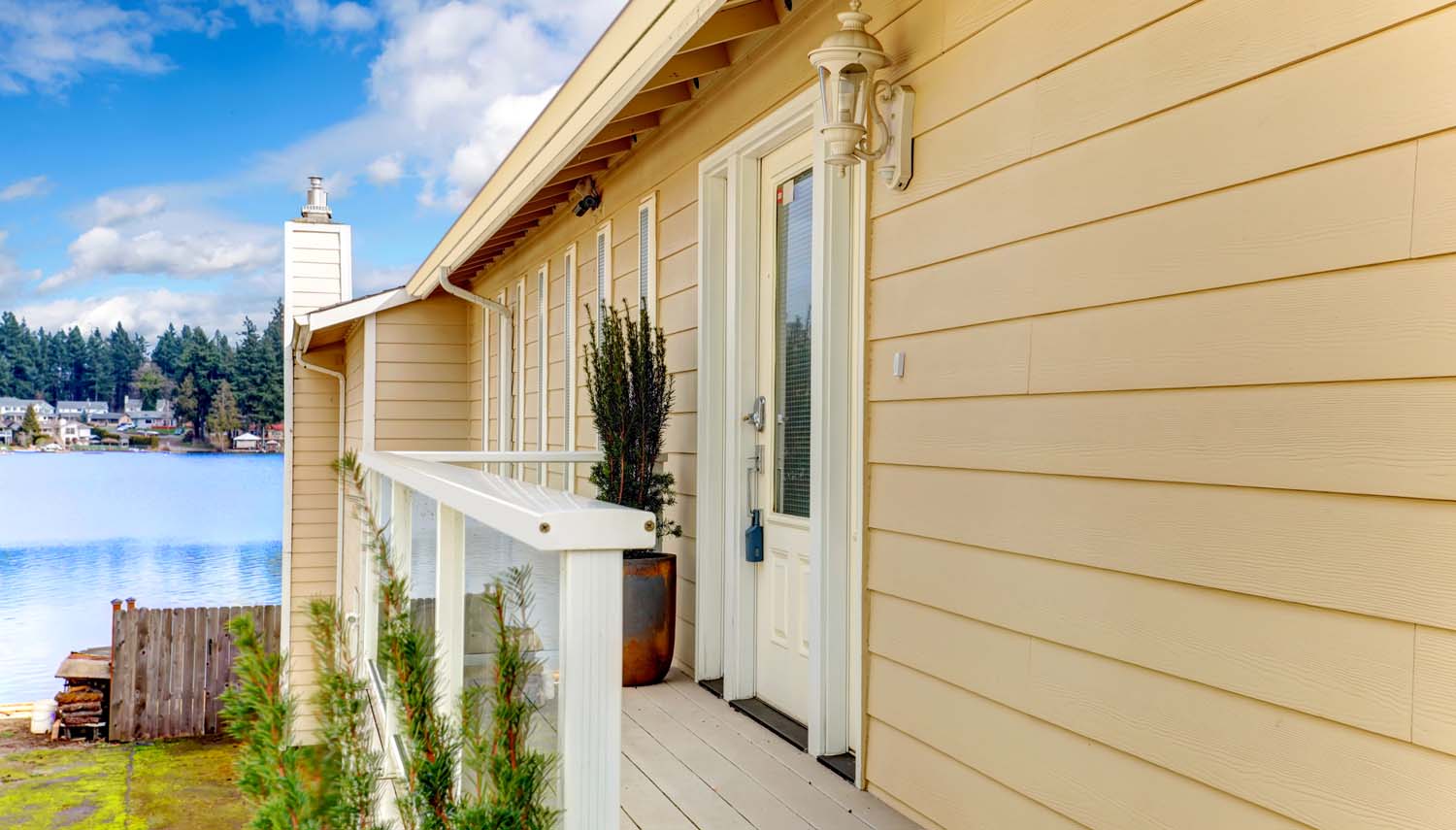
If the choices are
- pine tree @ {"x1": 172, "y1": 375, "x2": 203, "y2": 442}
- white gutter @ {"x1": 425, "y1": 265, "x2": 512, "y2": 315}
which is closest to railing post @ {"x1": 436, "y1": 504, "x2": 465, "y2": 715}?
white gutter @ {"x1": 425, "y1": 265, "x2": 512, "y2": 315}

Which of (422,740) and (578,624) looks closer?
(422,740)

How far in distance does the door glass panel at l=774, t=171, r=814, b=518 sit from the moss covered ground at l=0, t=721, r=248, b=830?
6160mm

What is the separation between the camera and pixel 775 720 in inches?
143

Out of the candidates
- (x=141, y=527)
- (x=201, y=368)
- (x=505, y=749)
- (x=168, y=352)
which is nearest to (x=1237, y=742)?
(x=505, y=749)

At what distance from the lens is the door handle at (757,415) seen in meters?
3.92

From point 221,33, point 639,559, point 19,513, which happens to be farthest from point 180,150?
point 639,559

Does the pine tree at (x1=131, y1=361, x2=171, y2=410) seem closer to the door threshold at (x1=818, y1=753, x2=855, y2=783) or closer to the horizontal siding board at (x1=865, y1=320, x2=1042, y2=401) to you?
the door threshold at (x1=818, y1=753, x2=855, y2=783)

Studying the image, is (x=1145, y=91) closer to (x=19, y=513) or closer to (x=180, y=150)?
(x=19, y=513)

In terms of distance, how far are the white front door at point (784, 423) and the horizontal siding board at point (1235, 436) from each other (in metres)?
1.10

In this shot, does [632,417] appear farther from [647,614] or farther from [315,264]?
[315,264]

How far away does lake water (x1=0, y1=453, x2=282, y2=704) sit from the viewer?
2339 cm

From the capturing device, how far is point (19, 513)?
92.3ft

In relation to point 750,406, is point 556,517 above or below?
below

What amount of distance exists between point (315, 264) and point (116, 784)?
18.3ft
